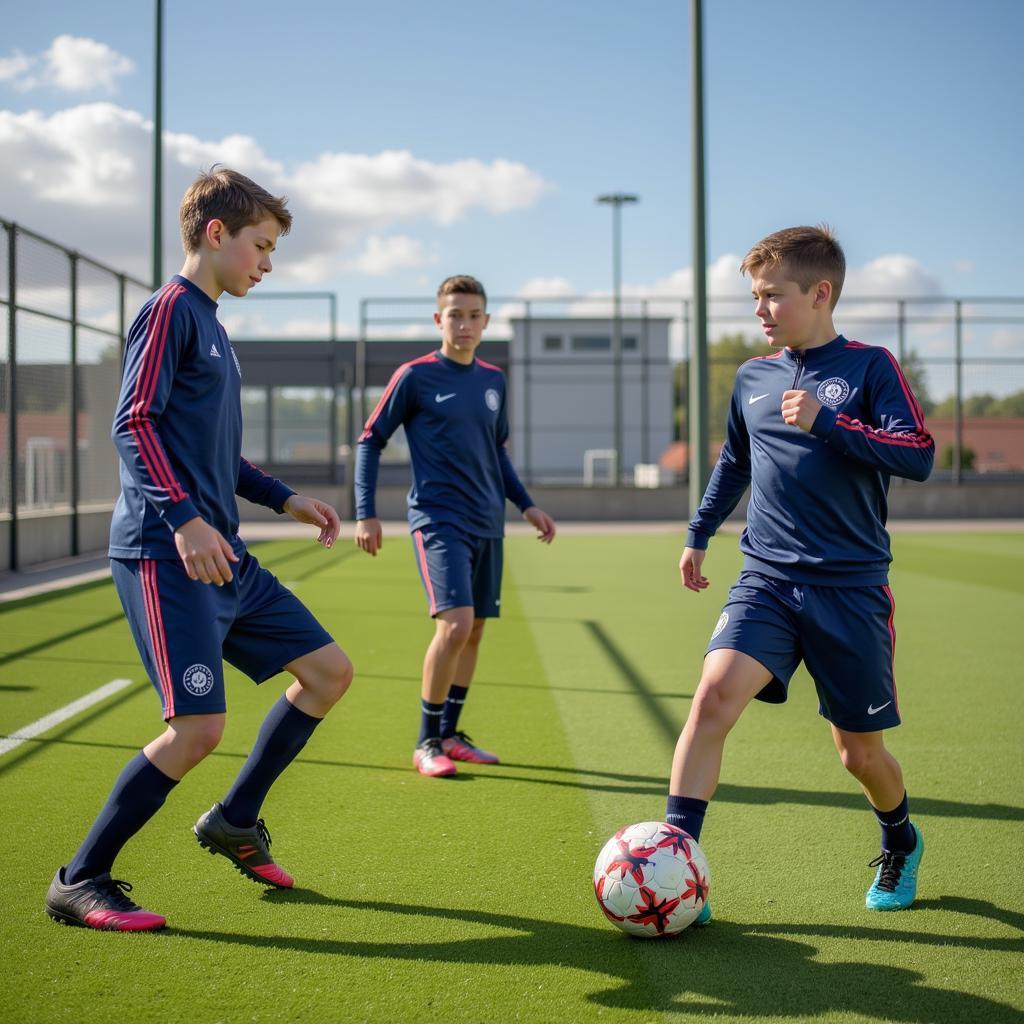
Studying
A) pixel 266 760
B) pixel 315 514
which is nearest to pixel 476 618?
pixel 315 514

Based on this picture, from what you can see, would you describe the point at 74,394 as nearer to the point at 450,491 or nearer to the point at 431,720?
the point at 450,491

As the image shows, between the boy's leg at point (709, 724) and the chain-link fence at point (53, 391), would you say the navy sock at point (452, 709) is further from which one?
the chain-link fence at point (53, 391)

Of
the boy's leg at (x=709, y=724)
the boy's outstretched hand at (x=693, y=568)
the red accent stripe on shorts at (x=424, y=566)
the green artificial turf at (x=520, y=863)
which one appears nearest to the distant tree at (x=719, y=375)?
the green artificial turf at (x=520, y=863)

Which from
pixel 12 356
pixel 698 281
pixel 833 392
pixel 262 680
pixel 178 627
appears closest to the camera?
pixel 178 627

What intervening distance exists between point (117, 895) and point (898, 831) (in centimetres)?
221

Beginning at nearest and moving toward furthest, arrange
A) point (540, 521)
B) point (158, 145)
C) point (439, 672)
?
1. point (439, 672)
2. point (540, 521)
3. point (158, 145)

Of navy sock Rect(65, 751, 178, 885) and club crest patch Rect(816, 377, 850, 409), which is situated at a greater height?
club crest patch Rect(816, 377, 850, 409)

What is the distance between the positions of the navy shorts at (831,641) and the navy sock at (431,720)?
6.42ft

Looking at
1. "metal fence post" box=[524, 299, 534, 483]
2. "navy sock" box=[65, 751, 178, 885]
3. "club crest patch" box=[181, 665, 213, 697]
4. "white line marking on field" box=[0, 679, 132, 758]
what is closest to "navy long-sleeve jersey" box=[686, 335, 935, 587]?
"club crest patch" box=[181, 665, 213, 697]

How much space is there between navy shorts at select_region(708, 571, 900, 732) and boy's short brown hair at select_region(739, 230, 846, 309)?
2.84 ft

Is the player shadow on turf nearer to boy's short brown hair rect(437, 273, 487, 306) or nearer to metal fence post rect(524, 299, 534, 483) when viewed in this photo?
boy's short brown hair rect(437, 273, 487, 306)

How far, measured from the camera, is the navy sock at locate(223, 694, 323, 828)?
3.40 metres

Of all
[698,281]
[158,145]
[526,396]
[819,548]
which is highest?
[158,145]

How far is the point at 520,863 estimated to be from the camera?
367 cm
